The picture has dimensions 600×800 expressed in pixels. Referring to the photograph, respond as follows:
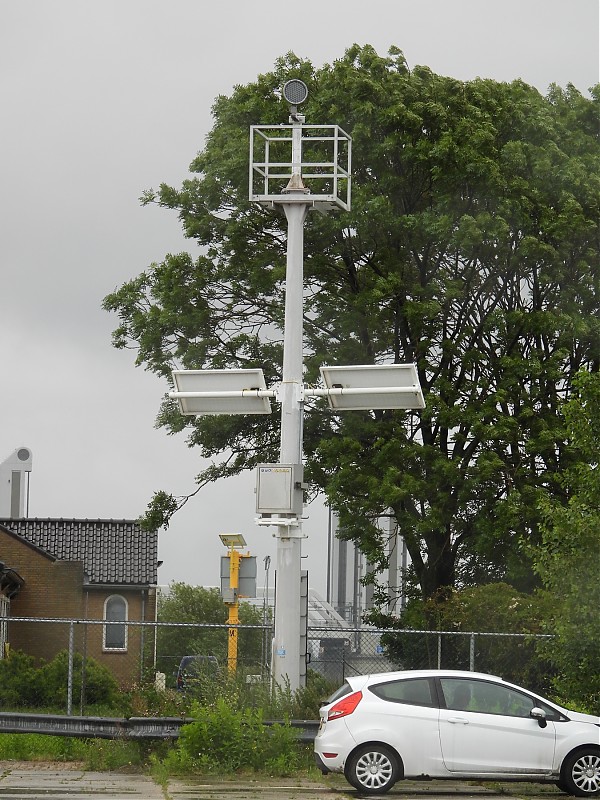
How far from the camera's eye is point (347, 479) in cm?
2938

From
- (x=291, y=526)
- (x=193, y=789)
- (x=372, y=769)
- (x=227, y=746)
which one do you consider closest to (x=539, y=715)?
(x=372, y=769)

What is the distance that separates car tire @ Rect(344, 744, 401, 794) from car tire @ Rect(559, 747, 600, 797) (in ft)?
6.15

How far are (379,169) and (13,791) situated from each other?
2115 cm

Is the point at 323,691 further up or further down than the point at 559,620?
further down

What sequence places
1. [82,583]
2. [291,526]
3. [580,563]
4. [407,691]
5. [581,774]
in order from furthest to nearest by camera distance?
[82,583] < [291,526] < [580,563] < [407,691] < [581,774]

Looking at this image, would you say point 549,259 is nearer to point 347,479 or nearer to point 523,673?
point 347,479

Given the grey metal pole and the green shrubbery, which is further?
the green shrubbery

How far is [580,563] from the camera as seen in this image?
16.2 metres

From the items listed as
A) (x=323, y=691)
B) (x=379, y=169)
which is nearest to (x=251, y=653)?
(x=379, y=169)

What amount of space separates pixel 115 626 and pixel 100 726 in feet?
95.7

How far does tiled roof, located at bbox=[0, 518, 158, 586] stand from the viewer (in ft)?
150

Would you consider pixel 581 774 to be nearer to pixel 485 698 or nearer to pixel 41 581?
pixel 485 698

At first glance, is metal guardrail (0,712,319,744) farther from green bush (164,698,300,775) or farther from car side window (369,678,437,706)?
car side window (369,678,437,706)

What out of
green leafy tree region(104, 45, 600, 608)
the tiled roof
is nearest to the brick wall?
the tiled roof
